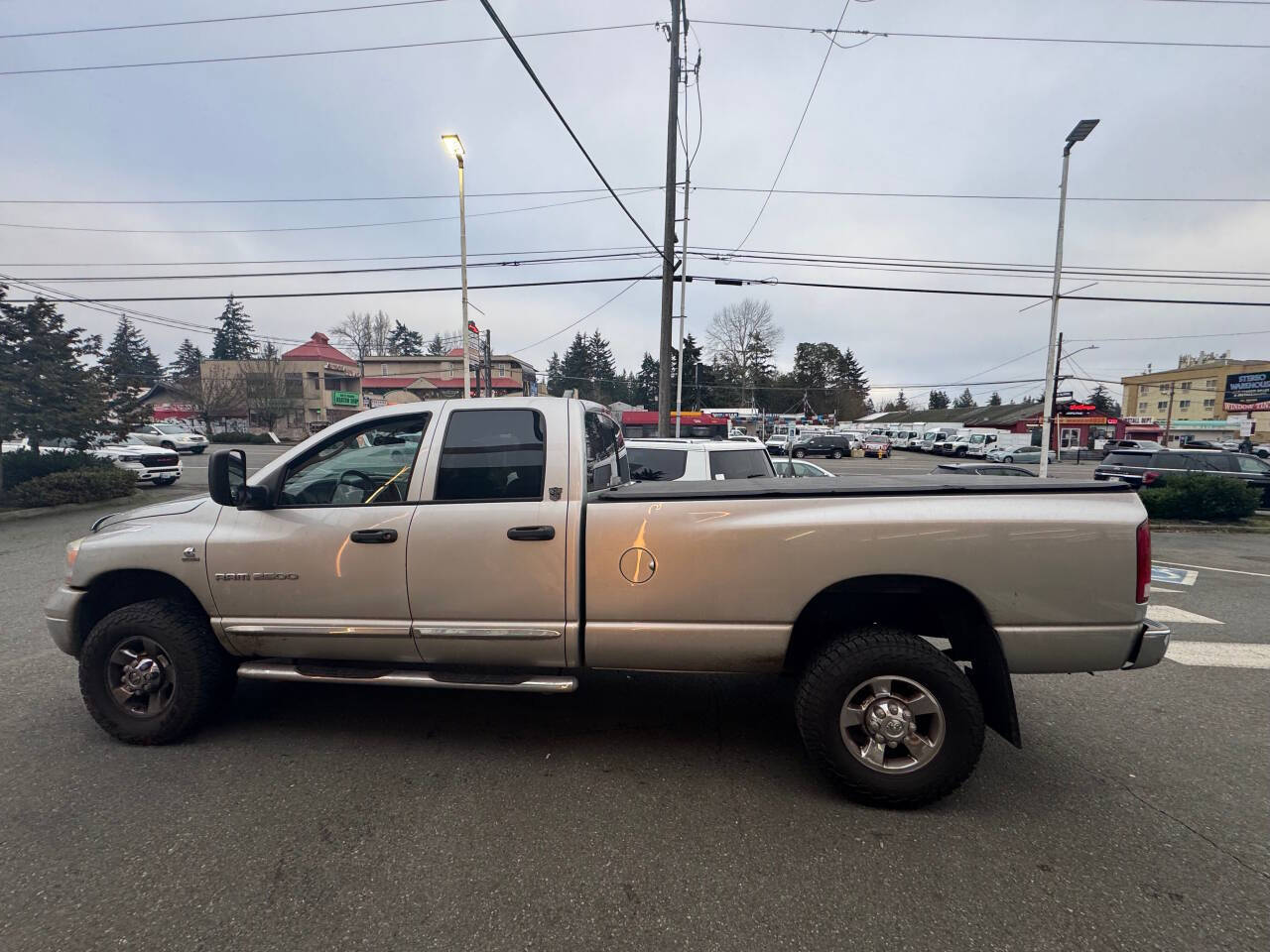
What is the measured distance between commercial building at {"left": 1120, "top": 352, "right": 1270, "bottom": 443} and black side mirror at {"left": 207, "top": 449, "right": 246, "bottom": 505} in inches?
2677

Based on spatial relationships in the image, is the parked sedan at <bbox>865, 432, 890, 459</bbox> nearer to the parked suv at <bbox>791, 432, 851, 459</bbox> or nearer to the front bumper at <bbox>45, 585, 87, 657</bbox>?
the parked suv at <bbox>791, 432, 851, 459</bbox>

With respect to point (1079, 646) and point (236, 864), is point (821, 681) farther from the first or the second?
point (236, 864)

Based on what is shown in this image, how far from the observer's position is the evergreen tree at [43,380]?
12648mm

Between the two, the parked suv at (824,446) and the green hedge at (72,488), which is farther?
the parked suv at (824,446)

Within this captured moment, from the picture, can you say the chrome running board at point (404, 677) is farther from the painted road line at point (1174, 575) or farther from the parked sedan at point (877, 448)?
the parked sedan at point (877, 448)

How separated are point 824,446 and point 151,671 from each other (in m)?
43.3

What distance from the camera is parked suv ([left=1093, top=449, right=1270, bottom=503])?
15.7 meters

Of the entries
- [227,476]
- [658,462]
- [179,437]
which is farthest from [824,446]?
[227,476]

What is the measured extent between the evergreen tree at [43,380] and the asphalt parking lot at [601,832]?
13.1 metres

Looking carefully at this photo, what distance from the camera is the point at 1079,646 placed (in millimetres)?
2668

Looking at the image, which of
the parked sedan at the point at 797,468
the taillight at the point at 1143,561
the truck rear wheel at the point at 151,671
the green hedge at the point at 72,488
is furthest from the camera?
the green hedge at the point at 72,488

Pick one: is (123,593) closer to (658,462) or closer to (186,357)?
(658,462)

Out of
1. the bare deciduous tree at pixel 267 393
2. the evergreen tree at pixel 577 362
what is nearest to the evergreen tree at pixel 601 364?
the evergreen tree at pixel 577 362

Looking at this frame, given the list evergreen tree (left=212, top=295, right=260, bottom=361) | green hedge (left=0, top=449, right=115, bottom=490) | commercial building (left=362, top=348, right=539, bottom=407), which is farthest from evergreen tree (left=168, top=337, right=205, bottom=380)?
green hedge (left=0, top=449, right=115, bottom=490)
